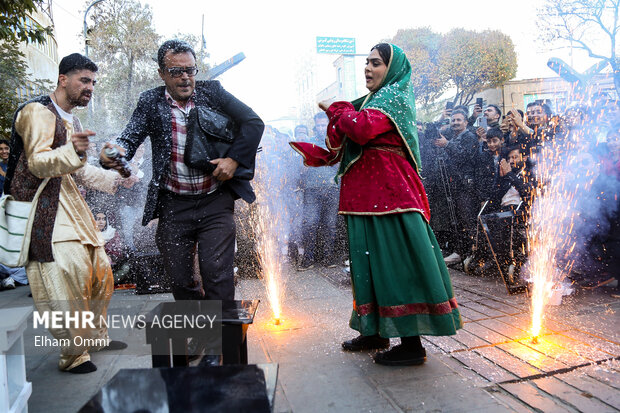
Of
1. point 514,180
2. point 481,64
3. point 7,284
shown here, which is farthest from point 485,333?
point 481,64

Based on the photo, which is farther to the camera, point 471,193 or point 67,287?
point 471,193

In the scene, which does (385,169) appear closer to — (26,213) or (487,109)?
(26,213)

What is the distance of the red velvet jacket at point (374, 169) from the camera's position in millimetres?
2751

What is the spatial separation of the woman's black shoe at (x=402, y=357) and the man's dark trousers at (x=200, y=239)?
1.07m

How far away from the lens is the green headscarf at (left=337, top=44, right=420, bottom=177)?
279 centimetres

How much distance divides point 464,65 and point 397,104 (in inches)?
874

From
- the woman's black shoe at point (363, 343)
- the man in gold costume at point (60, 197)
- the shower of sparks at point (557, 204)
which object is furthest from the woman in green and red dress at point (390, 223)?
the shower of sparks at point (557, 204)

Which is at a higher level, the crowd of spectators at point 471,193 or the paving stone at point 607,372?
the crowd of spectators at point 471,193

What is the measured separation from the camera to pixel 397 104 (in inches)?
111

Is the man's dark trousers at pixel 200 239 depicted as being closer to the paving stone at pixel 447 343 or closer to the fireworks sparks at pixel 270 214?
the paving stone at pixel 447 343

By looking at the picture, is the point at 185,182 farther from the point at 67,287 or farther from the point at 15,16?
the point at 15,16

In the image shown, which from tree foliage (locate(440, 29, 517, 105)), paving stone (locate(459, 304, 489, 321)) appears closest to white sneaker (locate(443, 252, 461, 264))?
paving stone (locate(459, 304, 489, 321))

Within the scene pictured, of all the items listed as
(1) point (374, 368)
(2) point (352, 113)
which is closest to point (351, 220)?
(2) point (352, 113)

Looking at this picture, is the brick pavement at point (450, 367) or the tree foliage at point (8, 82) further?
the tree foliage at point (8, 82)
